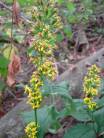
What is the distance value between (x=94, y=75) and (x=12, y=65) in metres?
1.21

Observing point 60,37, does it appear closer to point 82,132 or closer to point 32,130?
point 82,132

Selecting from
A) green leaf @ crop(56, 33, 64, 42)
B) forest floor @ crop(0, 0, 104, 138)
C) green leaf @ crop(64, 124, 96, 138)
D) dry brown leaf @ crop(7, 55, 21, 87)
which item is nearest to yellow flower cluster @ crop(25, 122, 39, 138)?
green leaf @ crop(64, 124, 96, 138)

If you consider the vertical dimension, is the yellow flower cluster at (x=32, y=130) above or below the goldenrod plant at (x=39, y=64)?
below

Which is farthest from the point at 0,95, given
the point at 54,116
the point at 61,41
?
the point at 61,41

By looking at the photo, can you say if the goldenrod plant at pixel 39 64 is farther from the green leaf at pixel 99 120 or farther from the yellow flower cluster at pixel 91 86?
the green leaf at pixel 99 120

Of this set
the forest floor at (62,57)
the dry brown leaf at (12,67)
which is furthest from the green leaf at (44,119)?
the dry brown leaf at (12,67)

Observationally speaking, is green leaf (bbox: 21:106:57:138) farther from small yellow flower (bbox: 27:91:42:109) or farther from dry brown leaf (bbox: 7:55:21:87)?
dry brown leaf (bbox: 7:55:21:87)

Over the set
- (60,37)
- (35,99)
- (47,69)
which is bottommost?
(35,99)

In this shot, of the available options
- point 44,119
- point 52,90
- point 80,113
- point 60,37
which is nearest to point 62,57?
point 60,37

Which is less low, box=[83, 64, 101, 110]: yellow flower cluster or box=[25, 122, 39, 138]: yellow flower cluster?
box=[83, 64, 101, 110]: yellow flower cluster

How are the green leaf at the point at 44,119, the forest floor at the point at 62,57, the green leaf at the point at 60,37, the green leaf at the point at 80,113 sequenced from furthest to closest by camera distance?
the green leaf at the point at 60,37
the forest floor at the point at 62,57
the green leaf at the point at 80,113
the green leaf at the point at 44,119

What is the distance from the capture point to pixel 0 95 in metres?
3.26

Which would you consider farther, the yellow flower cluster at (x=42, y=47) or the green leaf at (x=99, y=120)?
the green leaf at (x=99, y=120)

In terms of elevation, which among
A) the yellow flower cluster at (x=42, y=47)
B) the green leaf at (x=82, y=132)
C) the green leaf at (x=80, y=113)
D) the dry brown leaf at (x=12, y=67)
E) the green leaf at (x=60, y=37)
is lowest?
the green leaf at (x=82, y=132)
